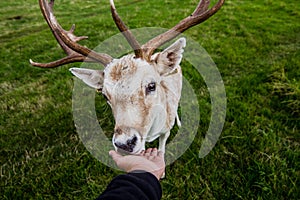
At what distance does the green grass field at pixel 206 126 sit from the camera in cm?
306

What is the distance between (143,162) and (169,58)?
2.95ft

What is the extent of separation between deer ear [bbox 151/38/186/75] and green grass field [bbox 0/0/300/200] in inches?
52.3

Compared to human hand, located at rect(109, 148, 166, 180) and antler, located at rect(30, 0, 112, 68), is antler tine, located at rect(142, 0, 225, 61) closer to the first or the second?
antler, located at rect(30, 0, 112, 68)

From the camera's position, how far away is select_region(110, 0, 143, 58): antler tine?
2.28m

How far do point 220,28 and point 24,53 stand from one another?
4987 mm

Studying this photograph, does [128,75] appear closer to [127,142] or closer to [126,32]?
[126,32]

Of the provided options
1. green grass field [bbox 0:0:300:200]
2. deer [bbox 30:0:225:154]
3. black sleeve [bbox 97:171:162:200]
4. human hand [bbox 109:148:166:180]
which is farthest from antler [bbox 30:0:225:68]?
green grass field [bbox 0:0:300:200]

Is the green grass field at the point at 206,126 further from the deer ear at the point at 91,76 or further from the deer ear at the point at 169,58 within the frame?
the deer ear at the point at 169,58

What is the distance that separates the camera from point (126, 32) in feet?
7.48

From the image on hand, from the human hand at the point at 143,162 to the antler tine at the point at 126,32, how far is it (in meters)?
0.82

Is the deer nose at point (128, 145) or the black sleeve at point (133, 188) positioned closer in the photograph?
the black sleeve at point (133, 188)

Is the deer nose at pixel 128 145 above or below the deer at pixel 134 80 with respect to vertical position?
below

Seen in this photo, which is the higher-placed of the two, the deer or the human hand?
the deer

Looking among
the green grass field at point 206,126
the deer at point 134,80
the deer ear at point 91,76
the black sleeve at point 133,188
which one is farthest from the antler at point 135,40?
the green grass field at point 206,126
